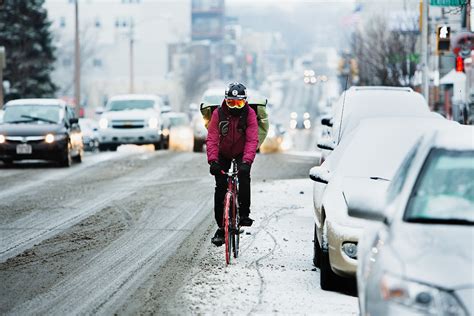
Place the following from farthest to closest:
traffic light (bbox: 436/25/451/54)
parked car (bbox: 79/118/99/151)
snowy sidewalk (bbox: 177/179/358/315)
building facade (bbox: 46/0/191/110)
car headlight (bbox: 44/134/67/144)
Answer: building facade (bbox: 46/0/191/110), parked car (bbox: 79/118/99/151), traffic light (bbox: 436/25/451/54), car headlight (bbox: 44/134/67/144), snowy sidewalk (bbox: 177/179/358/315)

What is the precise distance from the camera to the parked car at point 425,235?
5781 mm

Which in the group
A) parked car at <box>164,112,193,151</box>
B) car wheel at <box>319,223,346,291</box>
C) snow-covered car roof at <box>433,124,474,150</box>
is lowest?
parked car at <box>164,112,193,151</box>

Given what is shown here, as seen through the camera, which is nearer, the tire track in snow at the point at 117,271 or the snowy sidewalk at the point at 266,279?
the snowy sidewalk at the point at 266,279

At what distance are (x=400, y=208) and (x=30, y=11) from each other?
195ft

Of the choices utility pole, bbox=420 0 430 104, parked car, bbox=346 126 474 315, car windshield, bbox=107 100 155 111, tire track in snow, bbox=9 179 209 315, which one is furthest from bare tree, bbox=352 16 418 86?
parked car, bbox=346 126 474 315

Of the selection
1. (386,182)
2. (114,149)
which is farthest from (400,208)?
(114,149)

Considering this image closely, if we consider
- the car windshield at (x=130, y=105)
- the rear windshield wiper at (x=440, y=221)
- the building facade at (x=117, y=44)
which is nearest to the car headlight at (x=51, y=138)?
the car windshield at (x=130, y=105)

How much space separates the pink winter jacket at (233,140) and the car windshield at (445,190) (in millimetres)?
5412

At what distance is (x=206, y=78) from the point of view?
119562mm

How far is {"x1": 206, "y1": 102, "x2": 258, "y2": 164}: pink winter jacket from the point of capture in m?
12.3

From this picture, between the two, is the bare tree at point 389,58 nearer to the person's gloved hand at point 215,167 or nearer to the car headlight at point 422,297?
the person's gloved hand at point 215,167

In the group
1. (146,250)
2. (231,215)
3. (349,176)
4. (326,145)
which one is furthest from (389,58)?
(349,176)

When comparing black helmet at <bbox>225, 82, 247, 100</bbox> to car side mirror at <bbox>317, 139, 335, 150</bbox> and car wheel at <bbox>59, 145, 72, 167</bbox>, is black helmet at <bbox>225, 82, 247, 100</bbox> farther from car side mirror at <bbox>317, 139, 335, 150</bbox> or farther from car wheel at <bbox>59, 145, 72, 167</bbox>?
car wheel at <bbox>59, 145, 72, 167</bbox>

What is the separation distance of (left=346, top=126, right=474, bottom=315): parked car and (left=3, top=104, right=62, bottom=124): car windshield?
21208 millimetres
